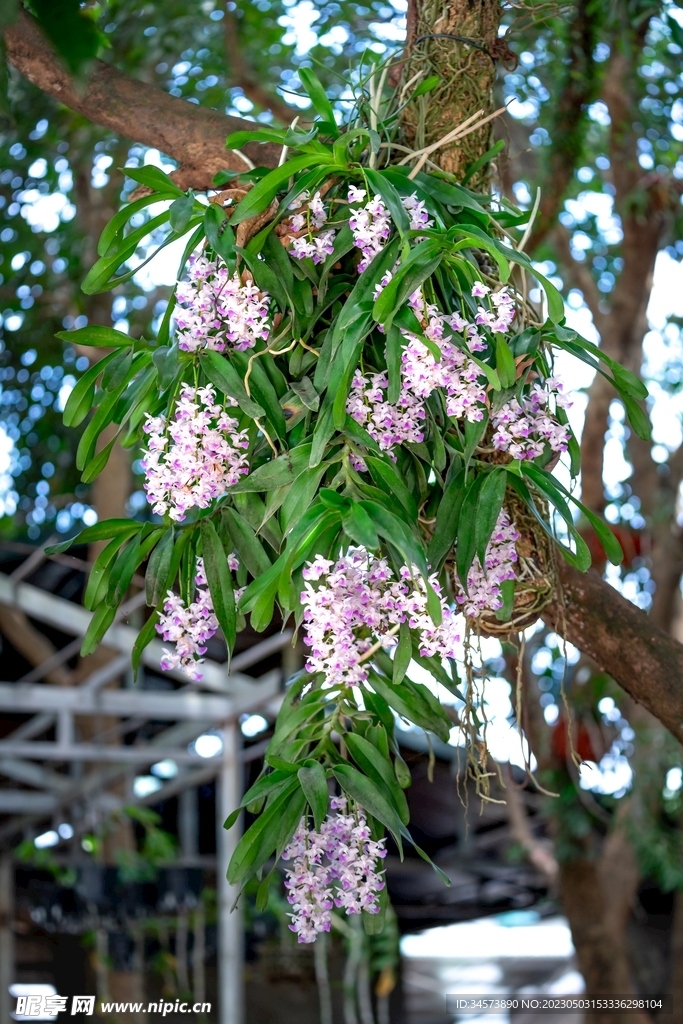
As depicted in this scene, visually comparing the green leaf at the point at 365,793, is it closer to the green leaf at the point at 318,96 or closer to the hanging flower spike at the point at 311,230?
the hanging flower spike at the point at 311,230

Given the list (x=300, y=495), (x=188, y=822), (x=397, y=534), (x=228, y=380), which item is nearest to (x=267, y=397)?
(x=228, y=380)

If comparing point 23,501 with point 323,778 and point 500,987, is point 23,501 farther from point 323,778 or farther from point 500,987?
point 500,987

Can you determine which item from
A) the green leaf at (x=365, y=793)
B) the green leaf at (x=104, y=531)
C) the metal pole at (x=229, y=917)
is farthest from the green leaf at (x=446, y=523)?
the metal pole at (x=229, y=917)

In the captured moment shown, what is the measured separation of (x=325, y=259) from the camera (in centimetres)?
106

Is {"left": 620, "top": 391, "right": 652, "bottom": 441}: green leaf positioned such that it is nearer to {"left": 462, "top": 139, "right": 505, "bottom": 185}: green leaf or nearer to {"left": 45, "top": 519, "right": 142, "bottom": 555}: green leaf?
{"left": 462, "top": 139, "right": 505, "bottom": 185}: green leaf

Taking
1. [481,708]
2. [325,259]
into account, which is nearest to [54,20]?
[325,259]

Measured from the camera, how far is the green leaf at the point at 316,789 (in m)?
0.92

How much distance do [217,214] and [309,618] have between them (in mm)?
427

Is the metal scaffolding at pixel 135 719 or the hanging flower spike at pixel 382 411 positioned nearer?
the hanging flower spike at pixel 382 411

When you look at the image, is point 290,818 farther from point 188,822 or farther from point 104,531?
point 188,822

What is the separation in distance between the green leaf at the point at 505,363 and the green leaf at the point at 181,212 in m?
0.33

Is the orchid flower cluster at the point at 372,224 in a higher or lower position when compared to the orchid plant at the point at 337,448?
higher

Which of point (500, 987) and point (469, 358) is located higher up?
point (469, 358)

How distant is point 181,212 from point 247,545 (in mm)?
337
